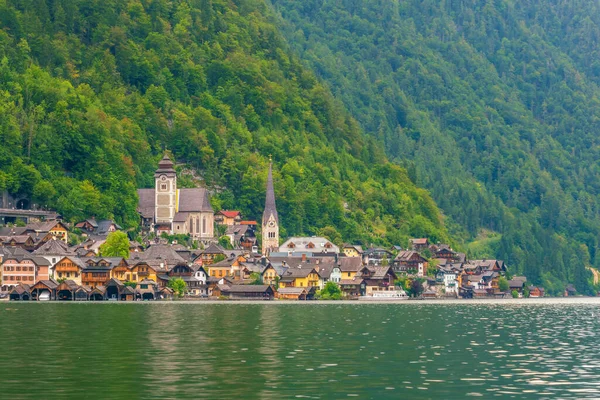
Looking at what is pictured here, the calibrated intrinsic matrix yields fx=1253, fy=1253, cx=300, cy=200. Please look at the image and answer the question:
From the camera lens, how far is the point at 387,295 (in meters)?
168

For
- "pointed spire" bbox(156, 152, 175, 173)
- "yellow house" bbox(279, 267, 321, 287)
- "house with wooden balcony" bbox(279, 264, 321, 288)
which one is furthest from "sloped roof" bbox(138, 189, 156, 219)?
"yellow house" bbox(279, 267, 321, 287)

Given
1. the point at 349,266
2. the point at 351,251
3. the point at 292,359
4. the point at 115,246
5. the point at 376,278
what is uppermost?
the point at 351,251

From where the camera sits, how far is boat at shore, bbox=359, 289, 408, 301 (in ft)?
538

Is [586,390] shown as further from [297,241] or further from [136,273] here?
[297,241]

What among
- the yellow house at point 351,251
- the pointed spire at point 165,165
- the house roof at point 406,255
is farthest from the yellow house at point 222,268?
the pointed spire at point 165,165

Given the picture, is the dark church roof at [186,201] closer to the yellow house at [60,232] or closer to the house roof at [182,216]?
the house roof at [182,216]

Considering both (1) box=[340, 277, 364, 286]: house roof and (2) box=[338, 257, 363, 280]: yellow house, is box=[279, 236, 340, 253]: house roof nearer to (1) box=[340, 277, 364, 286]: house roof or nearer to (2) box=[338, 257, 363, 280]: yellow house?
(2) box=[338, 257, 363, 280]: yellow house

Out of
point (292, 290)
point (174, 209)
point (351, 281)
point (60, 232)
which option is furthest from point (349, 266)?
point (60, 232)

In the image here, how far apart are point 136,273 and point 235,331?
7754cm

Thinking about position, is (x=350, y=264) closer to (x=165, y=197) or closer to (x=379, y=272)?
(x=379, y=272)

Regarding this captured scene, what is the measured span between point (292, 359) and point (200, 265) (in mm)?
105935

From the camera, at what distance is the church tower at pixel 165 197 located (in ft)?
630

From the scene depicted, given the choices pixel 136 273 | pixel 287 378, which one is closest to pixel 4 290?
pixel 136 273

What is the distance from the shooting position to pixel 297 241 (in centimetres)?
19012
